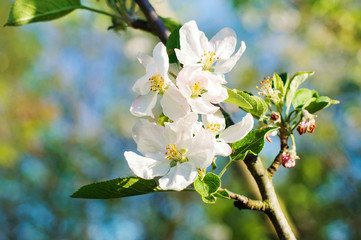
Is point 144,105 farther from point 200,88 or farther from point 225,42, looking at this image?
point 225,42

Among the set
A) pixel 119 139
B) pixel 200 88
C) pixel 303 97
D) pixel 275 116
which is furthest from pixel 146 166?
pixel 119 139

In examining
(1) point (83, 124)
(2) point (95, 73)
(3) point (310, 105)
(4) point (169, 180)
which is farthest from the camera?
(2) point (95, 73)

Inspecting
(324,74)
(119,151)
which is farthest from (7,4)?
(324,74)

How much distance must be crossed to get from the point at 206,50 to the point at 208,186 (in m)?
0.26

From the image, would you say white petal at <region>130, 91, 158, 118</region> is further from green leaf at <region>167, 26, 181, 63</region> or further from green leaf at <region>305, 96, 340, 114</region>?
green leaf at <region>305, 96, 340, 114</region>

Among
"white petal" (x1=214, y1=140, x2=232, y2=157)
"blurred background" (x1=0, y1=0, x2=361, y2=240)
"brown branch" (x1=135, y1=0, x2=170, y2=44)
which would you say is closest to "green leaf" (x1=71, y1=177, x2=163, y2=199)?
"white petal" (x1=214, y1=140, x2=232, y2=157)

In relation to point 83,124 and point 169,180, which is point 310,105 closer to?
point 169,180

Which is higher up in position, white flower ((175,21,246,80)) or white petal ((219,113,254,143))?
white flower ((175,21,246,80))

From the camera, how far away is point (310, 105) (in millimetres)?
711

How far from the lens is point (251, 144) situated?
1.91ft

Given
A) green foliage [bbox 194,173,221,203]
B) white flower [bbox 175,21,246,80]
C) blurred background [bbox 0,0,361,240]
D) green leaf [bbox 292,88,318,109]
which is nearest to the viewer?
green foliage [bbox 194,173,221,203]

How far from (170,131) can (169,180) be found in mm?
79

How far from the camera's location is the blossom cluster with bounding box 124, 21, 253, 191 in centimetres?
54

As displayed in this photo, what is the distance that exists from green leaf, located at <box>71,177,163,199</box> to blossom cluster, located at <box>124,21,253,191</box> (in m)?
0.02
